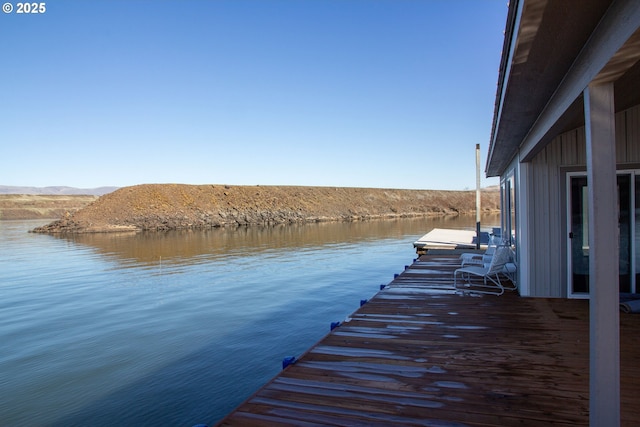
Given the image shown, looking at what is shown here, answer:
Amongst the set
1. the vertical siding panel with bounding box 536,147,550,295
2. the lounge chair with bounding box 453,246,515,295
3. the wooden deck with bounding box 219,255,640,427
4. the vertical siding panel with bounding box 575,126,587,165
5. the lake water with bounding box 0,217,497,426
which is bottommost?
the lake water with bounding box 0,217,497,426

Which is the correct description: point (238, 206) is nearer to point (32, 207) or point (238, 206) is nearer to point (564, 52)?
point (32, 207)

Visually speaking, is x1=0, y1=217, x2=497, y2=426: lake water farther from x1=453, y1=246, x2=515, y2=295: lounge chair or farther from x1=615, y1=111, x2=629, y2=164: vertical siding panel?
x1=615, y1=111, x2=629, y2=164: vertical siding panel

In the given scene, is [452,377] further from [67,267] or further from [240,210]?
[240,210]

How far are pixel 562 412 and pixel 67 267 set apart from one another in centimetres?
1667

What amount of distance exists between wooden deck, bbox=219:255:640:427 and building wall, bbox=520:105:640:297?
0.56m

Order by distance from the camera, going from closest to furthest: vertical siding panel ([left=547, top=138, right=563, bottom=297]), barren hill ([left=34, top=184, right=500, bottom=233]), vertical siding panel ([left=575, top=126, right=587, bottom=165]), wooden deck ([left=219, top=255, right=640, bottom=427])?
wooden deck ([left=219, top=255, right=640, bottom=427]), vertical siding panel ([left=575, top=126, right=587, bottom=165]), vertical siding panel ([left=547, top=138, right=563, bottom=297]), barren hill ([left=34, top=184, right=500, bottom=233])

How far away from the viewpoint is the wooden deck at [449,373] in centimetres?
281

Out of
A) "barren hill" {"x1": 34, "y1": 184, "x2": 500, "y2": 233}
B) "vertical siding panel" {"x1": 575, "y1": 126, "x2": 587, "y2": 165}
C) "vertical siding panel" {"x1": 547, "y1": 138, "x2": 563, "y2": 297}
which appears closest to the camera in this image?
"vertical siding panel" {"x1": 575, "y1": 126, "x2": 587, "y2": 165}

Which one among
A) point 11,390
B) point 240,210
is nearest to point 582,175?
point 11,390

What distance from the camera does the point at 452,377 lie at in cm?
342

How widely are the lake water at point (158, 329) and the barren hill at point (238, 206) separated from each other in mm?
21898

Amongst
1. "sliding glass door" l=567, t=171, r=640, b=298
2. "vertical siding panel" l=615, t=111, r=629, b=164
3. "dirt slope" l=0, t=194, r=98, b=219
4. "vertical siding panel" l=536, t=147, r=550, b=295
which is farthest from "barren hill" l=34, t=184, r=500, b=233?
"vertical siding panel" l=615, t=111, r=629, b=164

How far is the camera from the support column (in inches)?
86.1

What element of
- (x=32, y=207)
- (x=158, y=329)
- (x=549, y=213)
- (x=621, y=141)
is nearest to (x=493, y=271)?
(x=549, y=213)
